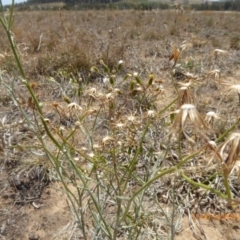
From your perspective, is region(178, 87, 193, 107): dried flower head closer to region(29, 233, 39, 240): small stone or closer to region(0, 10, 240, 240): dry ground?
region(0, 10, 240, 240): dry ground

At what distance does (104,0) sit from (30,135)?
7.22 metres

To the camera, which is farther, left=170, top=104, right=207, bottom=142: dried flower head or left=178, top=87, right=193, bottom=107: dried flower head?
left=178, top=87, right=193, bottom=107: dried flower head

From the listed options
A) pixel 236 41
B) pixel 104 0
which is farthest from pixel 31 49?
pixel 104 0

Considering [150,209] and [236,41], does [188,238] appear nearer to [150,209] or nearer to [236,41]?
[150,209]

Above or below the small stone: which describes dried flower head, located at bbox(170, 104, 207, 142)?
above

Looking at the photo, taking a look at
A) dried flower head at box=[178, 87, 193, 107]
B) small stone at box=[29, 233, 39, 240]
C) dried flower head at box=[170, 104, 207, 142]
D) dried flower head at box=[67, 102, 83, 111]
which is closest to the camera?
dried flower head at box=[170, 104, 207, 142]

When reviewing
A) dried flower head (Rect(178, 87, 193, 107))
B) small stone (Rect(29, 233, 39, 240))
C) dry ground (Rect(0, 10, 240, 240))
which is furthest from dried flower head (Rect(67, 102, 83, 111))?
small stone (Rect(29, 233, 39, 240))

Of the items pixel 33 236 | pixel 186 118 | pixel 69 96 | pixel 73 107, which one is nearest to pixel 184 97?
pixel 186 118

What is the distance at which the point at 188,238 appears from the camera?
1.09 meters

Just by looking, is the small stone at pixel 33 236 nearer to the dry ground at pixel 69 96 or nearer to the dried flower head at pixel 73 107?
the dry ground at pixel 69 96

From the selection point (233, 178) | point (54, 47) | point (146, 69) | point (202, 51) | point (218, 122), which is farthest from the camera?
point (202, 51)

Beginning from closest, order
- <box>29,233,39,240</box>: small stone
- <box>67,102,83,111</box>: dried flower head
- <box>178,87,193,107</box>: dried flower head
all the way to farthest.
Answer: <box>178,87,193,107</box>: dried flower head → <box>67,102,83,111</box>: dried flower head → <box>29,233,39,240</box>: small stone

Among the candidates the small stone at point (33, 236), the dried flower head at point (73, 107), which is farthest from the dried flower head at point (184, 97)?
the small stone at point (33, 236)

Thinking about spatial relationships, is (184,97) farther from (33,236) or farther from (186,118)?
(33,236)
